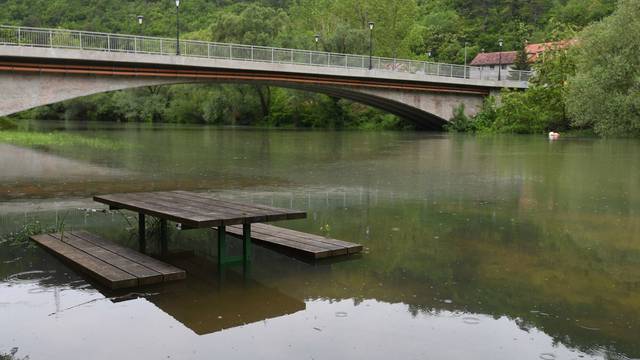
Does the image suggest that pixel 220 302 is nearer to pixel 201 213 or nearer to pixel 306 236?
pixel 201 213

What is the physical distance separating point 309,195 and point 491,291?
663 cm

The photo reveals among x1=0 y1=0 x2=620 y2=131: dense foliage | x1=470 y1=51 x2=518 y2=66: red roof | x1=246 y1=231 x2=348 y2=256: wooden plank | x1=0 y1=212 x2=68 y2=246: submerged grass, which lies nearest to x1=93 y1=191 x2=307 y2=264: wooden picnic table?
x1=246 y1=231 x2=348 y2=256: wooden plank

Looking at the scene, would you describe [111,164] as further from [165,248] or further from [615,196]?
[615,196]

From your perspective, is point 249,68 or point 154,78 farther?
point 249,68

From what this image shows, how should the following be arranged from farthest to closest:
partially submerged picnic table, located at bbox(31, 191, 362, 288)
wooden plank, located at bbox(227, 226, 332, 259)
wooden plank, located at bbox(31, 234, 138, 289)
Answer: wooden plank, located at bbox(227, 226, 332, 259) < partially submerged picnic table, located at bbox(31, 191, 362, 288) < wooden plank, located at bbox(31, 234, 138, 289)

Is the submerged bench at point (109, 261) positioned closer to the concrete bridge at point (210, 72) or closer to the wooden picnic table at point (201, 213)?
the wooden picnic table at point (201, 213)

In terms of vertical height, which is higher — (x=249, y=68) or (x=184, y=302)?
(x=249, y=68)

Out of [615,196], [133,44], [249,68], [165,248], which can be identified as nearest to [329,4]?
[249,68]

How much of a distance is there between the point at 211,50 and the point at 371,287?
35.9m

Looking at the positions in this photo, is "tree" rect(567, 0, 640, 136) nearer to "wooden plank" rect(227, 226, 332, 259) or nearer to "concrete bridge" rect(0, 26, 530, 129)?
"concrete bridge" rect(0, 26, 530, 129)

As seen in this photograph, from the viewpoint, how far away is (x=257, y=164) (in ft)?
65.6

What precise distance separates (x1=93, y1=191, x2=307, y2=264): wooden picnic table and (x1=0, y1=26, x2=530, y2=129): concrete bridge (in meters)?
25.4

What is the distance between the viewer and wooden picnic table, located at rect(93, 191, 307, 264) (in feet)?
21.2

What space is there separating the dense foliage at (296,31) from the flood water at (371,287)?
4037 centimetres
